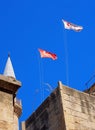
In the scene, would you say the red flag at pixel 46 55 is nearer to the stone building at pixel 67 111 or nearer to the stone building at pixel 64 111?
the stone building at pixel 64 111

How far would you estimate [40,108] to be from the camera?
18.5m

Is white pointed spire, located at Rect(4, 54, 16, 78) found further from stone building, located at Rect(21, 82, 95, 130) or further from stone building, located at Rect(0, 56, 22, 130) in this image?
stone building, located at Rect(0, 56, 22, 130)


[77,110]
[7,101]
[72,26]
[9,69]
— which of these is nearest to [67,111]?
[77,110]

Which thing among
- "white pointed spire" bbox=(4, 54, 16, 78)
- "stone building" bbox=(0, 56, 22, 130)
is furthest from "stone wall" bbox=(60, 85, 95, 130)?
"stone building" bbox=(0, 56, 22, 130)

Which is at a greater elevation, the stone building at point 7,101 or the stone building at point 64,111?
the stone building at point 64,111

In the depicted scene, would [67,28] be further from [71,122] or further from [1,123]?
[1,123]

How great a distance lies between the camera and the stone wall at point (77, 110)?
16.1 m

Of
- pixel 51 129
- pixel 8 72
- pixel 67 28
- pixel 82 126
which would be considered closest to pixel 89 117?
pixel 82 126

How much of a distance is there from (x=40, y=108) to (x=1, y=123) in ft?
41.4

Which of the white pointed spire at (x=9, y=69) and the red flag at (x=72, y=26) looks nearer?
the white pointed spire at (x=9, y=69)

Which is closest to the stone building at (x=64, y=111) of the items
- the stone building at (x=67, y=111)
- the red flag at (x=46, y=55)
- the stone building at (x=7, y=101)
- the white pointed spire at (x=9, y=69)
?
the stone building at (x=67, y=111)

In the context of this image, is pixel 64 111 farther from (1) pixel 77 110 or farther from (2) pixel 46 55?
(2) pixel 46 55

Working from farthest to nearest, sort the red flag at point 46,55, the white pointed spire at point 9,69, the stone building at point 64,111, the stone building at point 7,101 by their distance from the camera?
the red flag at point 46,55 → the white pointed spire at point 9,69 → the stone building at point 64,111 → the stone building at point 7,101

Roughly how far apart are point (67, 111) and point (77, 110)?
27.0 inches
